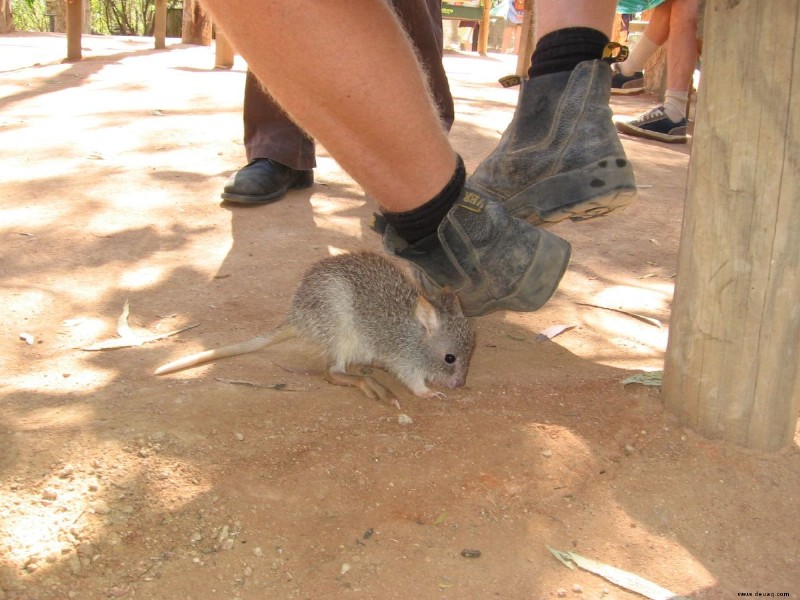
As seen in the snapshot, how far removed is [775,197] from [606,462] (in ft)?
3.08

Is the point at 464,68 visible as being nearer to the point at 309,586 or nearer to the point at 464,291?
the point at 464,291

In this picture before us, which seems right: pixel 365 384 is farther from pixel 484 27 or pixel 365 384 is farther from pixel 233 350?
pixel 484 27

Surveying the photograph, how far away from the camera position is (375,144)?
97.7 inches

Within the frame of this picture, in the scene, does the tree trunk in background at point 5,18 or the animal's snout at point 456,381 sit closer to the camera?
the animal's snout at point 456,381

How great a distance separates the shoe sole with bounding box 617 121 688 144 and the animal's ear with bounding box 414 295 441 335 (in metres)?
→ 4.72

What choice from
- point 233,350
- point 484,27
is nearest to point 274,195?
point 233,350

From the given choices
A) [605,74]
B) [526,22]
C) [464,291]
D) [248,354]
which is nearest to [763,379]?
[464,291]

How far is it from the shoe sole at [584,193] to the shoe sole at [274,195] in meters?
2.08

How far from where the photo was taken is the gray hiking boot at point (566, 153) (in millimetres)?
2992

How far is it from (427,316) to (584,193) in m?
1.01

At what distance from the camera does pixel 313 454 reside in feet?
8.25

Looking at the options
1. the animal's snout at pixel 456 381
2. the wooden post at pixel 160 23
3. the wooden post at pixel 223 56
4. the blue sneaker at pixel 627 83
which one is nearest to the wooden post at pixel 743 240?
the animal's snout at pixel 456 381

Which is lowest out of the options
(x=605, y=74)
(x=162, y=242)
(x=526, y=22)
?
(x=162, y=242)

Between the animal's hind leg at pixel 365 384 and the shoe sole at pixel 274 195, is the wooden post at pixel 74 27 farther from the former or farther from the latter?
the animal's hind leg at pixel 365 384
